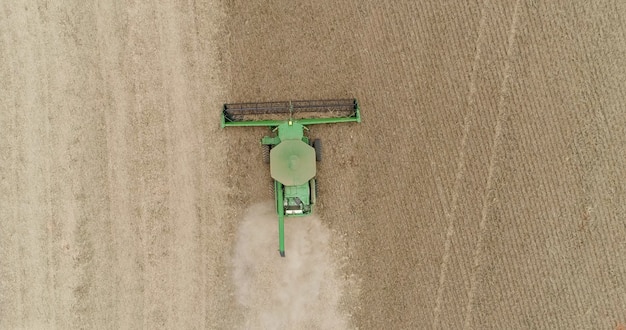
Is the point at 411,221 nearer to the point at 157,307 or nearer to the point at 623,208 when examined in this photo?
the point at 623,208

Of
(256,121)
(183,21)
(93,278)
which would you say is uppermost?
(183,21)

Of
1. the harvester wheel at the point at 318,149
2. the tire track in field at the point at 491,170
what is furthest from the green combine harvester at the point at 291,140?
the tire track in field at the point at 491,170

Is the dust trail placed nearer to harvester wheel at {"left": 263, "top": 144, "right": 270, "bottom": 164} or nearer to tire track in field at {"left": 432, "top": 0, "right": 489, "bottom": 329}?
harvester wheel at {"left": 263, "top": 144, "right": 270, "bottom": 164}

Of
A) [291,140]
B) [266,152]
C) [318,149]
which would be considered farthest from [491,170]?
[266,152]

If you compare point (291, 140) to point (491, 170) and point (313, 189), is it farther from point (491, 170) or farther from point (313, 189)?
point (491, 170)

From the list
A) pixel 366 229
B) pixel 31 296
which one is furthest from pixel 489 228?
pixel 31 296

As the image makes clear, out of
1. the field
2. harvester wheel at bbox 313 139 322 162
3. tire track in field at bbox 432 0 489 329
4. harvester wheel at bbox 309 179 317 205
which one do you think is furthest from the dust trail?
tire track in field at bbox 432 0 489 329
